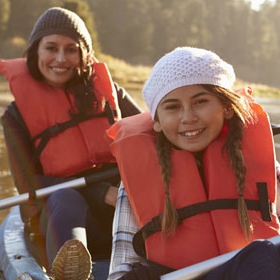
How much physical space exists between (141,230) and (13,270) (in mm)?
814

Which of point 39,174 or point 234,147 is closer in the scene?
A: point 234,147

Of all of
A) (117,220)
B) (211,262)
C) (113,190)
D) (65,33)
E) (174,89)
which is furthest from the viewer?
(65,33)

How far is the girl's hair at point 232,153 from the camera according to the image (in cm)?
186

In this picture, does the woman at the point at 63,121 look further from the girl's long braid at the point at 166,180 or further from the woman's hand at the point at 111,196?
the girl's long braid at the point at 166,180

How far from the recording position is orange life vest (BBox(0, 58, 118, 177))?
Answer: 105 inches

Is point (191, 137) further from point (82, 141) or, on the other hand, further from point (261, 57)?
point (261, 57)

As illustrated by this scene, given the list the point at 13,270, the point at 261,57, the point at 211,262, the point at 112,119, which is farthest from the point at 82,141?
the point at 261,57

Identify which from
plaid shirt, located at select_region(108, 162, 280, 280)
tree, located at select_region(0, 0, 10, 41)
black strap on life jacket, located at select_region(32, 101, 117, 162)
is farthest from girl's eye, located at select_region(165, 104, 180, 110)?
tree, located at select_region(0, 0, 10, 41)

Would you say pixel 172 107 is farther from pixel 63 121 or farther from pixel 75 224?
pixel 63 121

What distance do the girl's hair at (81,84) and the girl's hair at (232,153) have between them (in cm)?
83

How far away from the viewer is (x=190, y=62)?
1886mm

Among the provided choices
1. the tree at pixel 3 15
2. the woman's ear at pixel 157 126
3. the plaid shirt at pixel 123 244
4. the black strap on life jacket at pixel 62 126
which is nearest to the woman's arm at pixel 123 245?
the plaid shirt at pixel 123 244

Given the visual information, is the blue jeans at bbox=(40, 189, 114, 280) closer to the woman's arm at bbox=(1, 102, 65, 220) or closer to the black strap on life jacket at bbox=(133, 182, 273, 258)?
the woman's arm at bbox=(1, 102, 65, 220)

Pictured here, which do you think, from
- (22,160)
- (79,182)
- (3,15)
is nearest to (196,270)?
(79,182)
